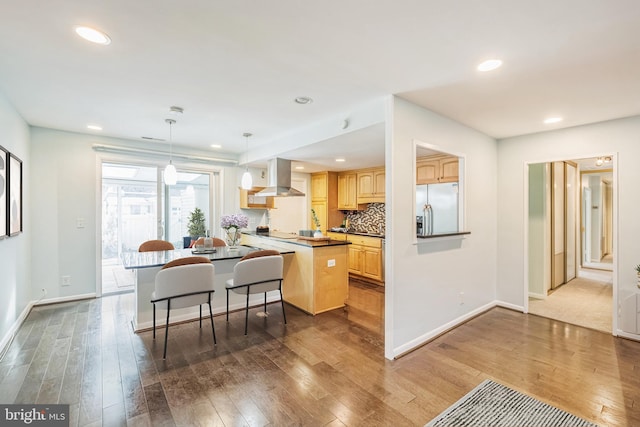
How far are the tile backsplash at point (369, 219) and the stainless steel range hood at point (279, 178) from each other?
2.18 meters

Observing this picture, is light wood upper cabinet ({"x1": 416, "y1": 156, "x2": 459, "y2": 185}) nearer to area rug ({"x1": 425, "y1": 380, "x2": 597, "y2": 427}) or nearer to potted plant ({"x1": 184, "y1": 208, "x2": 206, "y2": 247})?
area rug ({"x1": 425, "y1": 380, "x2": 597, "y2": 427})

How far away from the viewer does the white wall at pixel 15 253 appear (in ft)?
9.28

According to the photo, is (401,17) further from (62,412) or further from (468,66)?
(62,412)

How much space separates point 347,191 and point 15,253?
532 centimetres

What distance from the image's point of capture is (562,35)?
1.77m

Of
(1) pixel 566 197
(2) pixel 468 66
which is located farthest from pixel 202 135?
(1) pixel 566 197

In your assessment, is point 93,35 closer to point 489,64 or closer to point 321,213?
point 489,64

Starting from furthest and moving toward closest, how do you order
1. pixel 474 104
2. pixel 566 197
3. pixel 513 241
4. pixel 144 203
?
pixel 566 197, pixel 144 203, pixel 513 241, pixel 474 104

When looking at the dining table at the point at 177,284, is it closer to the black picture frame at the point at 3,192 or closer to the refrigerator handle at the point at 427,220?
the black picture frame at the point at 3,192

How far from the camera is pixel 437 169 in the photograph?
14.5ft

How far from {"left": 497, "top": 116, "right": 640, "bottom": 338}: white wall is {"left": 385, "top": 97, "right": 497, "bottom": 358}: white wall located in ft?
0.48

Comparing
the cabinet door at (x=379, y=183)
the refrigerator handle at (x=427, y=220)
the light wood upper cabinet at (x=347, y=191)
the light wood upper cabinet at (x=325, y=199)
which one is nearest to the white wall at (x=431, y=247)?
the refrigerator handle at (x=427, y=220)

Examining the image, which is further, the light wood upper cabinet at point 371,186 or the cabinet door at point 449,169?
the light wood upper cabinet at point 371,186

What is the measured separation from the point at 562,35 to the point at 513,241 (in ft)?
9.87
